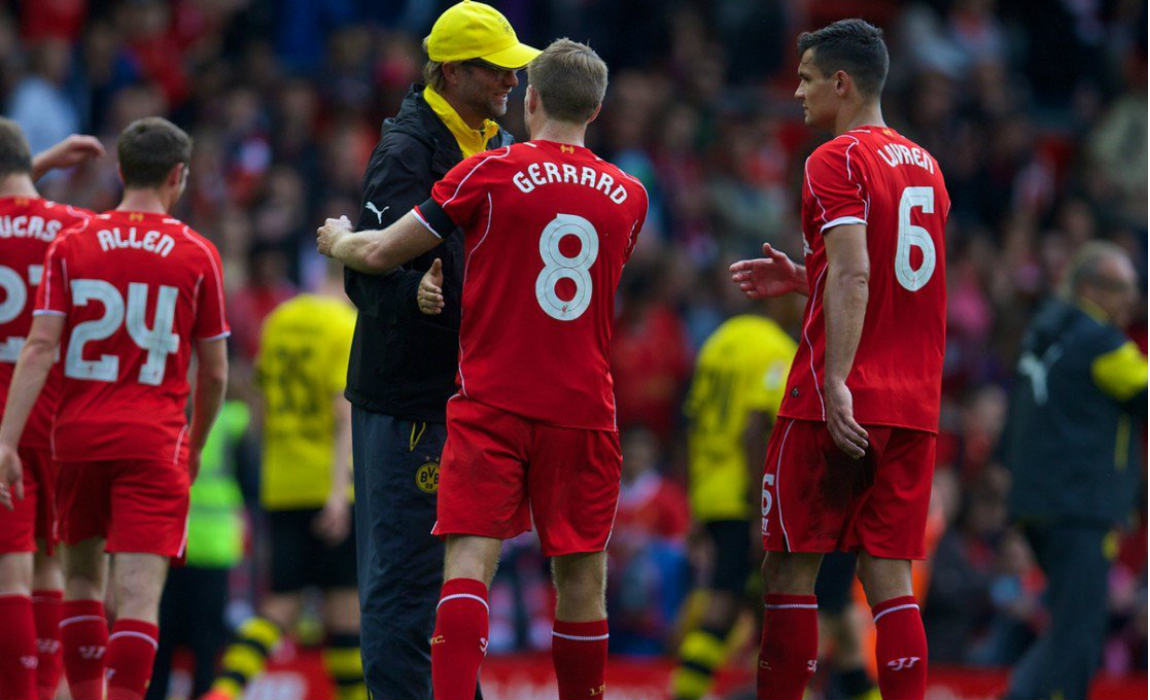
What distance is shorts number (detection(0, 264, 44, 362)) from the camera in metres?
7.41

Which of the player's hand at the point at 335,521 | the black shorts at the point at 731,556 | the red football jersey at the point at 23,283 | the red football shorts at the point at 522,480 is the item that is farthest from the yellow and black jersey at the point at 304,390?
the red football shorts at the point at 522,480

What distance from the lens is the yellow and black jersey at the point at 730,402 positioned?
1045 centimetres

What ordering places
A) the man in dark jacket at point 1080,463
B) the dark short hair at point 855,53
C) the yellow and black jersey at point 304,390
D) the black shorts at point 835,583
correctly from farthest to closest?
the yellow and black jersey at point 304,390
the black shorts at point 835,583
the man in dark jacket at point 1080,463
the dark short hair at point 855,53

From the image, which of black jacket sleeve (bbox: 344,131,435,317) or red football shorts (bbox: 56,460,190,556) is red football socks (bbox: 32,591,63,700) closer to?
red football shorts (bbox: 56,460,190,556)

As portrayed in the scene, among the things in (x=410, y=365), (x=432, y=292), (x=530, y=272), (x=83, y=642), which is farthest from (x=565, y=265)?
(x=83, y=642)

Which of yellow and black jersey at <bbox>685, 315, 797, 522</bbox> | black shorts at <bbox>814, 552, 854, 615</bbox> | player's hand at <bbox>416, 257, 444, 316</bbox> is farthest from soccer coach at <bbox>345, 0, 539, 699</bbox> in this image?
yellow and black jersey at <bbox>685, 315, 797, 522</bbox>

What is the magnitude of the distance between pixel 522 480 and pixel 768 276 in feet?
4.94

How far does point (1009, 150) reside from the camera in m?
19.1

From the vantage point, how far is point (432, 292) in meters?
5.80

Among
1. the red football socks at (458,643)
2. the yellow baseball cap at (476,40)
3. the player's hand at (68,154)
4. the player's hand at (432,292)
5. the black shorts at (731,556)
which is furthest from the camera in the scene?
the black shorts at (731,556)

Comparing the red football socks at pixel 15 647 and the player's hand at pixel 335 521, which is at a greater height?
the player's hand at pixel 335 521

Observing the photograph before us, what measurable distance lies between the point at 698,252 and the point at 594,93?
36.0 feet

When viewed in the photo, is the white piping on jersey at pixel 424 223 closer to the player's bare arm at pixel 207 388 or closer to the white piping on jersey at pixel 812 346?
the white piping on jersey at pixel 812 346

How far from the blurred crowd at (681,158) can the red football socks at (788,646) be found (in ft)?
13.6
